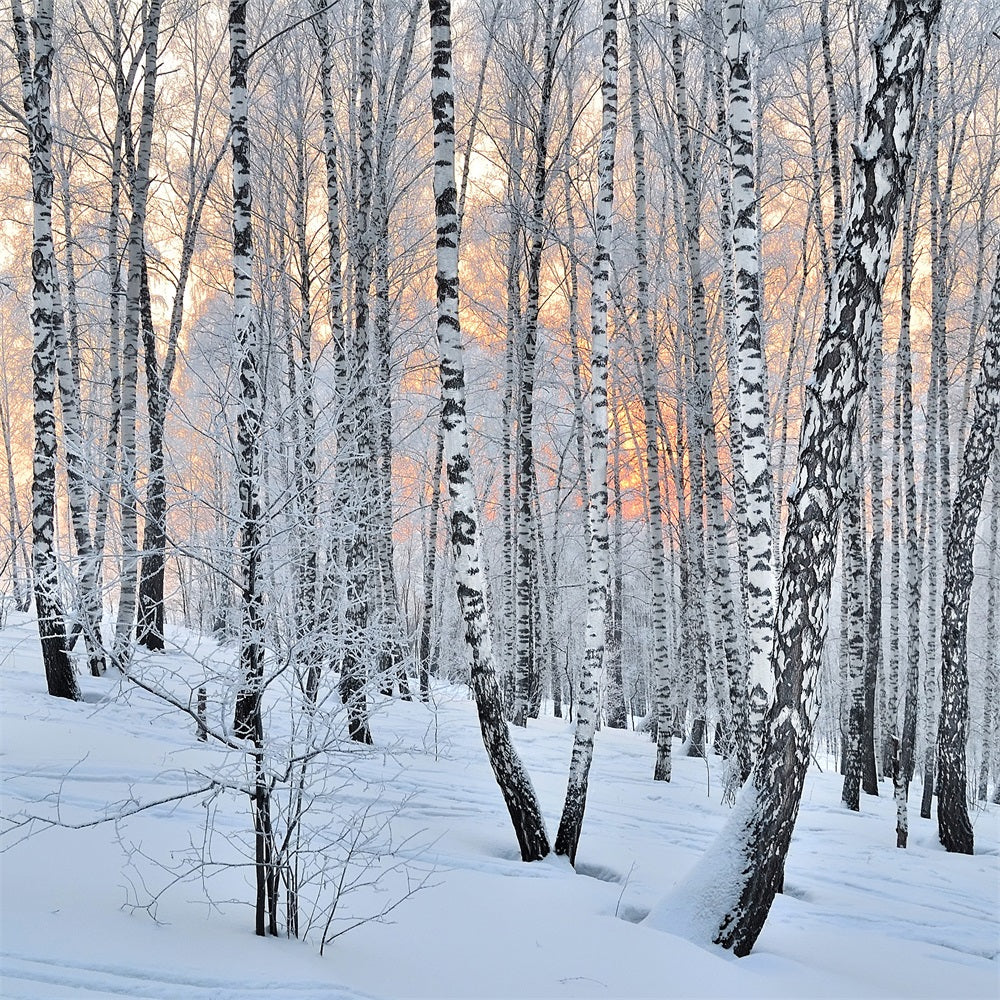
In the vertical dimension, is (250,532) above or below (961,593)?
above

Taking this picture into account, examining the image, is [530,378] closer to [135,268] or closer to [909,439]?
[135,268]

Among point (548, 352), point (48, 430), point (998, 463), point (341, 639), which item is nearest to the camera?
point (341, 639)

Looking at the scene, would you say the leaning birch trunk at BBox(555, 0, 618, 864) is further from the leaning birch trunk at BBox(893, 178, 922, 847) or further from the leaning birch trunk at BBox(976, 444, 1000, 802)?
the leaning birch trunk at BBox(976, 444, 1000, 802)

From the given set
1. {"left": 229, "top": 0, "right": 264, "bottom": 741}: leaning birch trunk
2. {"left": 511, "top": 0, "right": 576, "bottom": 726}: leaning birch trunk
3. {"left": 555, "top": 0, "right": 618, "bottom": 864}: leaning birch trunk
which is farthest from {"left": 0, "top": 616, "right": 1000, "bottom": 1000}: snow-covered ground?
{"left": 511, "top": 0, "right": 576, "bottom": 726}: leaning birch trunk

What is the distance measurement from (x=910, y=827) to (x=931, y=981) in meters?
5.13

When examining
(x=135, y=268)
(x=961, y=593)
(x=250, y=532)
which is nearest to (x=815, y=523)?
(x=250, y=532)

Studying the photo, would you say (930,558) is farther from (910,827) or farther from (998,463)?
(910,827)

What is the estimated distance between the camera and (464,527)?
17.5 feet

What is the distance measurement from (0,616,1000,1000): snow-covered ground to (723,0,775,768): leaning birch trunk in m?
1.48

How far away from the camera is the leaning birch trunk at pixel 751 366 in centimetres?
550

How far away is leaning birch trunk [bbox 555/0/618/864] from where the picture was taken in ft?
19.0

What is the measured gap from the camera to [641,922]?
173 inches

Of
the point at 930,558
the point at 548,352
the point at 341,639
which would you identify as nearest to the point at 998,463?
the point at 930,558

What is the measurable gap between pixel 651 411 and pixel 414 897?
6.52 m
